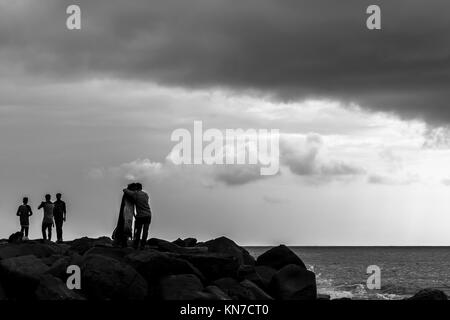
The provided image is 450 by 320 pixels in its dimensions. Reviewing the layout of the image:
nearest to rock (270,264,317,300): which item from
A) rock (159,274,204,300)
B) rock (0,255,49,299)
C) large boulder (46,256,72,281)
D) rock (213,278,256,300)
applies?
rock (213,278,256,300)

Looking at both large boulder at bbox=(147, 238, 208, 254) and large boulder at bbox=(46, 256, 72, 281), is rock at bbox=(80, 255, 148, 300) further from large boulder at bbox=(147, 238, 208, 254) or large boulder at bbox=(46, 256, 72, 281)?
large boulder at bbox=(147, 238, 208, 254)

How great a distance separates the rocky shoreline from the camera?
55.8ft

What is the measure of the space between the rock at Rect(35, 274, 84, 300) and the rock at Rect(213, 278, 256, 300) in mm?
4318

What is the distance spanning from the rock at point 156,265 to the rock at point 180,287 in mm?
622

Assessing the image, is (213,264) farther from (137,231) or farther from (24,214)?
(24,214)

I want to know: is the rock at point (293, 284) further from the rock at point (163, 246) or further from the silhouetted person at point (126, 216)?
the silhouetted person at point (126, 216)

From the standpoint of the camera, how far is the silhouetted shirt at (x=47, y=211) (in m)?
27.5
